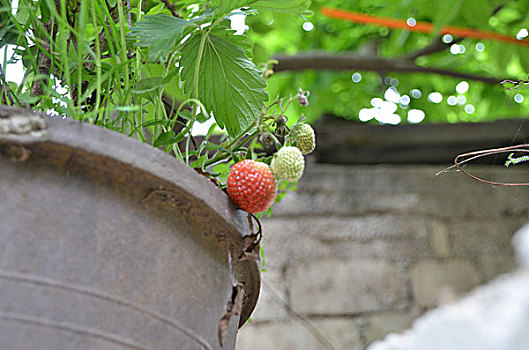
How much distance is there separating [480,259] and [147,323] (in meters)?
1.45

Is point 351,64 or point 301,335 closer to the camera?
point 301,335

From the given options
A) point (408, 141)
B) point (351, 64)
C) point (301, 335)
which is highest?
point (351, 64)

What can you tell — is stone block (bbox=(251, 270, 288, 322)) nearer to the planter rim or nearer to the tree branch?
the tree branch

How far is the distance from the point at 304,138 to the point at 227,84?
0.10 metres

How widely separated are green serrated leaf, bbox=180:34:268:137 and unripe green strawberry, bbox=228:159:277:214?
3.3 inches

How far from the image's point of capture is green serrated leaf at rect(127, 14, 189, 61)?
49 centimetres

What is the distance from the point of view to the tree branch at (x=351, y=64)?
160 centimetres

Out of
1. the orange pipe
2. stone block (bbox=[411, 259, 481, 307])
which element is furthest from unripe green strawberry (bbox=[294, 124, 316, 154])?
stone block (bbox=[411, 259, 481, 307])

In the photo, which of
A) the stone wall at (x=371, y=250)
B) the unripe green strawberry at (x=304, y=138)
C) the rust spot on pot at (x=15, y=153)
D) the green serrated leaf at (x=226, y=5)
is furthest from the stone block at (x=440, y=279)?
the rust spot on pot at (x=15, y=153)

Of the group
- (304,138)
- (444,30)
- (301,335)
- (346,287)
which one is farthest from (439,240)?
(304,138)

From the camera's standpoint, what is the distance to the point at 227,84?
59 centimetres

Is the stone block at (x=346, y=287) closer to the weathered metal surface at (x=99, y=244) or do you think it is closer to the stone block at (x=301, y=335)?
the stone block at (x=301, y=335)

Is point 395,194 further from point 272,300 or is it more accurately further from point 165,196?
point 165,196

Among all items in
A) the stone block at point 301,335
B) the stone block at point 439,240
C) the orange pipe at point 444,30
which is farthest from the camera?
the stone block at point 439,240
